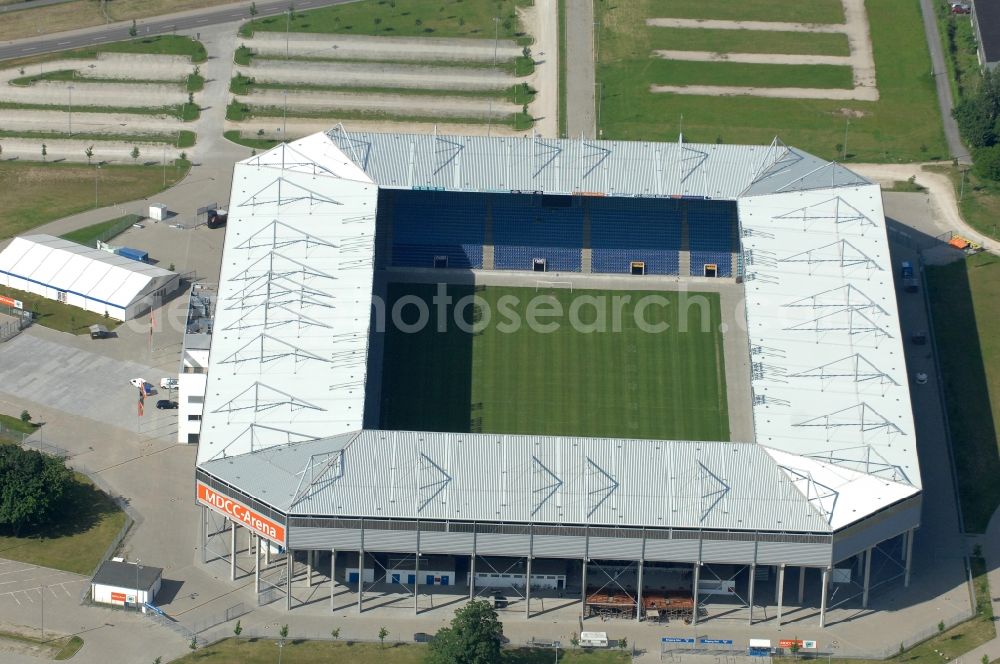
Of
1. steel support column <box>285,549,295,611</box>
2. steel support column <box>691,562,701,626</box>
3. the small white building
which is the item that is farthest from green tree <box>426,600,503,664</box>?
the small white building

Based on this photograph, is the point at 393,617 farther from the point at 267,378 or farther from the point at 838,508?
the point at 838,508

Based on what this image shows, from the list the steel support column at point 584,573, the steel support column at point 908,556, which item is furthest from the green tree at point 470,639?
the steel support column at point 908,556

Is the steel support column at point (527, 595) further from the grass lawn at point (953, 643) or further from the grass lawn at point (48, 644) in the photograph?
the grass lawn at point (48, 644)

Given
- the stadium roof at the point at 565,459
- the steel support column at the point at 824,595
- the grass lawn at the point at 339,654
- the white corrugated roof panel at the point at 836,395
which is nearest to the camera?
the grass lawn at the point at 339,654

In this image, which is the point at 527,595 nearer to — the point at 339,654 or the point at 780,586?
the point at 339,654

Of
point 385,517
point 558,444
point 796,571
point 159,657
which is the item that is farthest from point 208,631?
point 796,571

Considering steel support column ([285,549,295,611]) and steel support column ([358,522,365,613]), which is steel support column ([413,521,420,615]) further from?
steel support column ([285,549,295,611])

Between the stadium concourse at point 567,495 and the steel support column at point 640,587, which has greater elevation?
the stadium concourse at point 567,495
